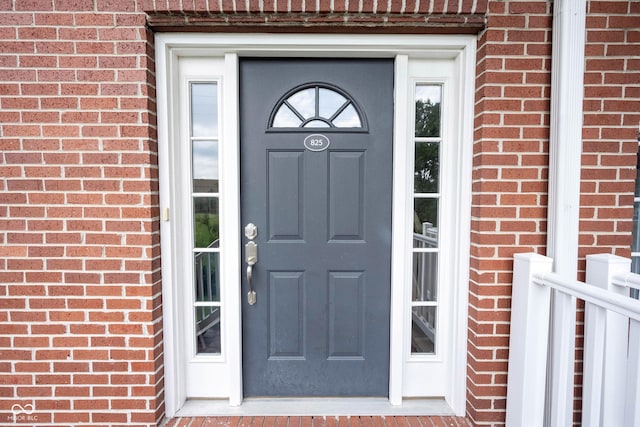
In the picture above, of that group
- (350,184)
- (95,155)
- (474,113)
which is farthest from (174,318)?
(474,113)

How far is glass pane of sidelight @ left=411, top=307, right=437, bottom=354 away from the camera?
6.40 feet

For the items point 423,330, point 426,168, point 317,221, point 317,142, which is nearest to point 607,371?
point 423,330

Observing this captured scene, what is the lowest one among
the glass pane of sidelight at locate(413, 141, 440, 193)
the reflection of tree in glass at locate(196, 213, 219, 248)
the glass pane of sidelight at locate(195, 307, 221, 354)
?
the glass pane of sidelight at locate(195, 307, 221, 354)

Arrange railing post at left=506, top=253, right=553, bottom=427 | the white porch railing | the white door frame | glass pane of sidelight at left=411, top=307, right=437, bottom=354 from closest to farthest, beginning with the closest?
the white porch railing < railing post at left=506, top=253, right=553, bottom=427 < the white door frame < glass pane of sidelight at left=411, top=307, right=437, bottom=354

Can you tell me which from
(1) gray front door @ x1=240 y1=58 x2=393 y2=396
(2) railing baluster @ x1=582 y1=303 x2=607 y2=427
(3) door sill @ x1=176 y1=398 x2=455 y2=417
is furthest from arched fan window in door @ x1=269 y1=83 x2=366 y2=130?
(3) door sill @ x1=176 y1=398 x2=455 y2=417

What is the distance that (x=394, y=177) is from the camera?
1840mm

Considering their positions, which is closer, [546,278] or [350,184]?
[546,278]

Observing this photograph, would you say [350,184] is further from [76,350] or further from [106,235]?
[76,350]

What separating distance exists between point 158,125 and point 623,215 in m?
2.57

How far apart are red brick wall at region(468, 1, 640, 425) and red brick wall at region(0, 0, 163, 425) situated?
182cm

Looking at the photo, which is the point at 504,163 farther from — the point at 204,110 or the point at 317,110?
the point at 204,110

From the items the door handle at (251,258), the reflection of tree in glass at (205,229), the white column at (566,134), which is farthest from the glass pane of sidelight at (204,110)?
the white column at (566,134)

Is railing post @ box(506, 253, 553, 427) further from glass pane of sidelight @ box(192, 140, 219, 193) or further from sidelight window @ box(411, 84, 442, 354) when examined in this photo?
glass pane of sidelight @ box(192, 140, 219, 193)

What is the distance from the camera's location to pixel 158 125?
174 centimetres
